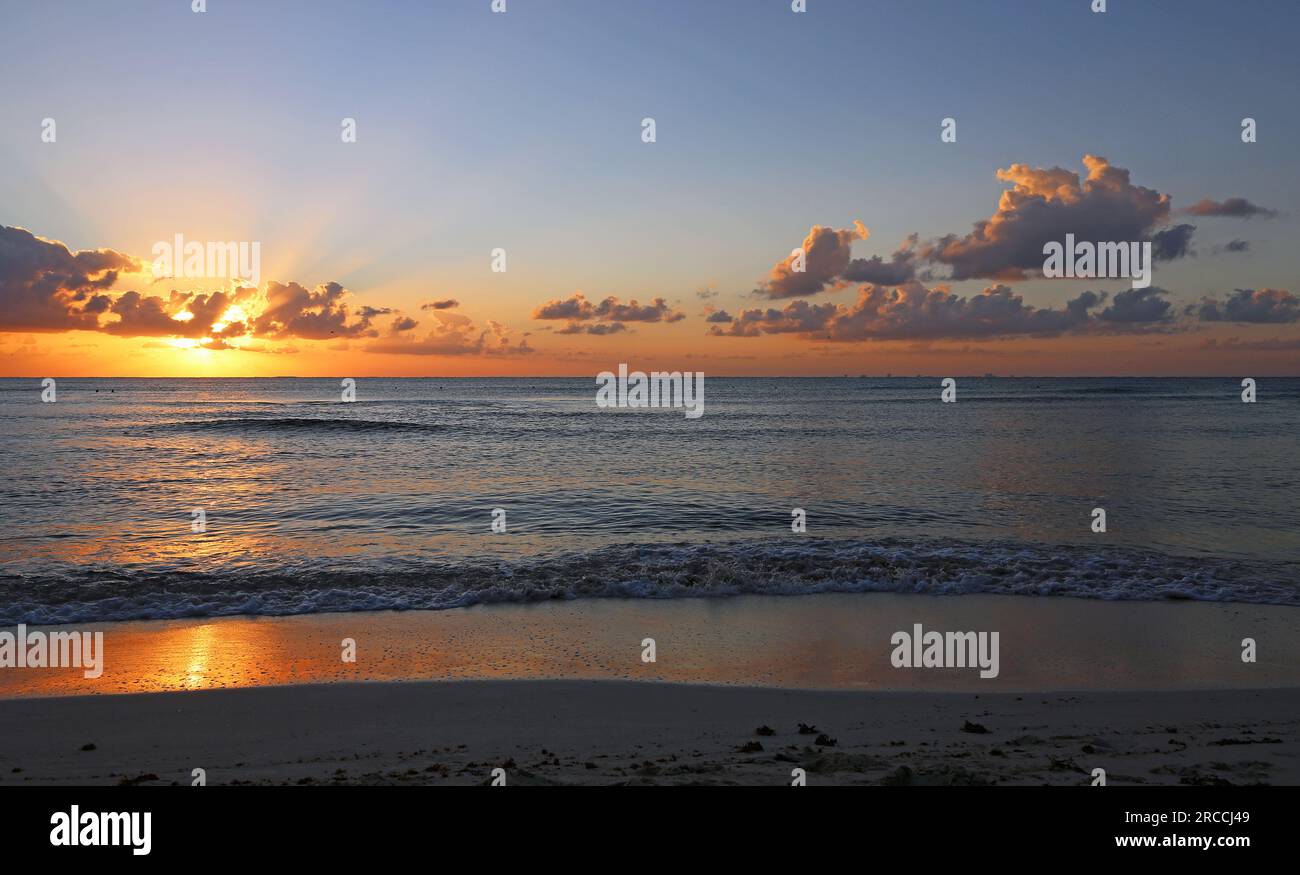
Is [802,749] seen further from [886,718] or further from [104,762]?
[104,762]

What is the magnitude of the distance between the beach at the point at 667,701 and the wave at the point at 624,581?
0.83m

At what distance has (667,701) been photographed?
8312 mm

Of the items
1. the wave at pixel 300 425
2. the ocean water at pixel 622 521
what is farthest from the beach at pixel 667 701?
the wave at pixel 300 425

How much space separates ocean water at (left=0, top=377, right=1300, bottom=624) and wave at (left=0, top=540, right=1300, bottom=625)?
0.06 m

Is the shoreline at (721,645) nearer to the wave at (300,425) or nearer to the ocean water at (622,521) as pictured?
the ocean water at (622,521)

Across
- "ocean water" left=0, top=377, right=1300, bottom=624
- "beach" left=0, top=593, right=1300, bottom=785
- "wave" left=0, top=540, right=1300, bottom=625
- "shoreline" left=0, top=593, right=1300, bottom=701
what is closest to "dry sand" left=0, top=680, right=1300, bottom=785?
"beach" left=0, top=593, right=1300, bottom=785

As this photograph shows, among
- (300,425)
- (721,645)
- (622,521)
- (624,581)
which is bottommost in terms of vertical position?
(721,645)

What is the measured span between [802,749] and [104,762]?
19.9 ft

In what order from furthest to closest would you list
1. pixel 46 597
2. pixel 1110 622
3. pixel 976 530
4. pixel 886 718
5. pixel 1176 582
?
1. pixel 976 530
2. pixel 1176 582
3. pixel 46 597
4. pixel 1110 622
5. pixel 886 718

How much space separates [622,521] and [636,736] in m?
13.2

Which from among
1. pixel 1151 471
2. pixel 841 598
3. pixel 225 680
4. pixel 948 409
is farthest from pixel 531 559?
pixel 948 409

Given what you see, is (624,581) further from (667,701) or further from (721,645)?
(667,701)

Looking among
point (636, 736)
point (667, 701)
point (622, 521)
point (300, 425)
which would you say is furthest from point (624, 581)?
point (300, 425)

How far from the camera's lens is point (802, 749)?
6680 millimetres
